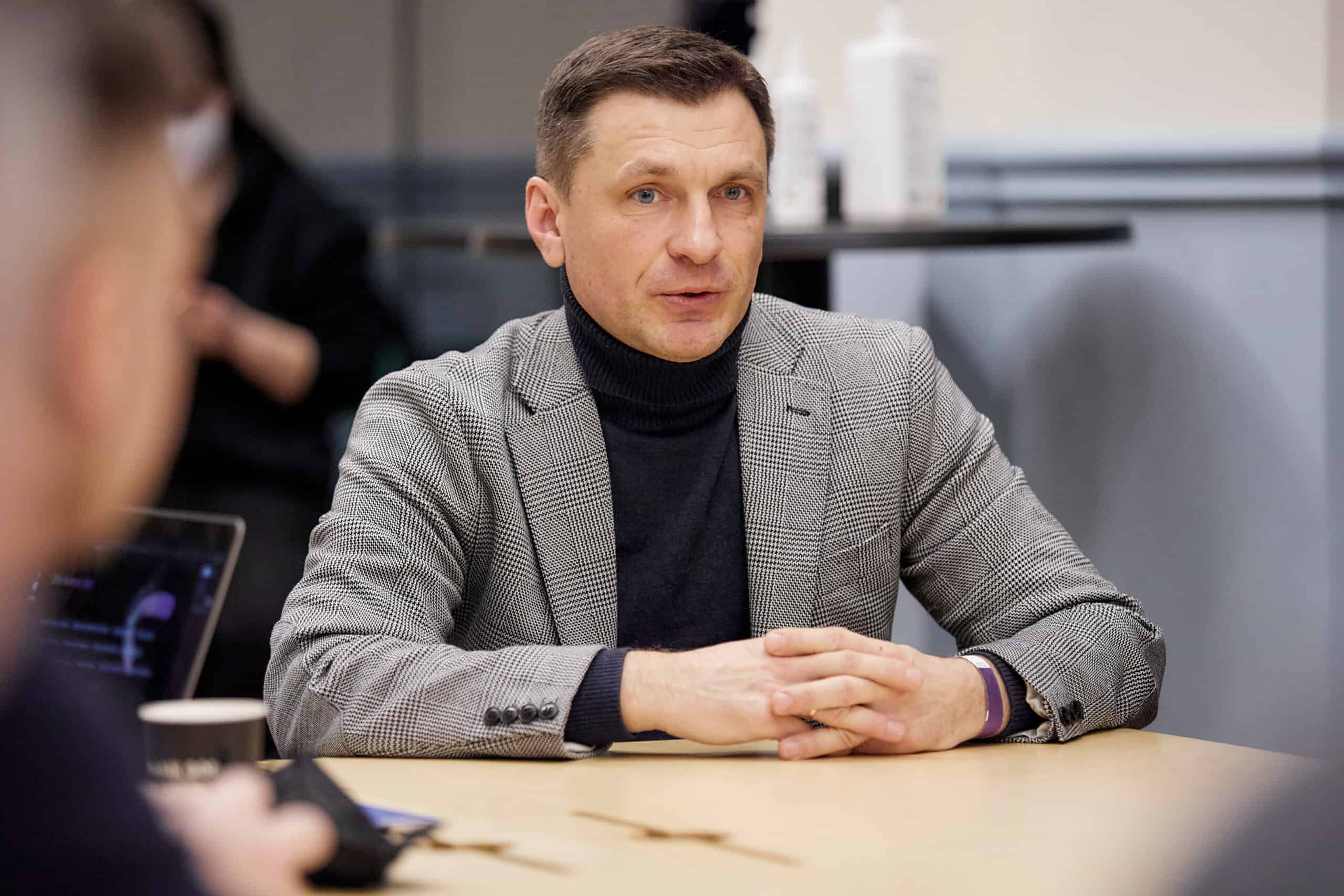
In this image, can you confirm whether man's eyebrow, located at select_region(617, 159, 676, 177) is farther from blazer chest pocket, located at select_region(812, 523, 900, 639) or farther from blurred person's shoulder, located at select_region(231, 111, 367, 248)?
blurred person's shoulder, located at select_region(231, 111, 367, 248)

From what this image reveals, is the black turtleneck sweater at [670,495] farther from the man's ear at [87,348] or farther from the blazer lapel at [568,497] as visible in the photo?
the man's ear at [87,348]

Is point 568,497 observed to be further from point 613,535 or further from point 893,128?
point 893,128

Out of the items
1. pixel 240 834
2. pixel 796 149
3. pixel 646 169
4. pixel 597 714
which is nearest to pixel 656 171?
pixel 646 169

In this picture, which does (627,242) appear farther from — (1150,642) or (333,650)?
(1150,642)


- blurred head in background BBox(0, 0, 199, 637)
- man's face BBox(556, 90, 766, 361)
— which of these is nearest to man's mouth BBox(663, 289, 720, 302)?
man's face BBox(556, 90, 766, 361)

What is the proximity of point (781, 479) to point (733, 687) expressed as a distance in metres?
0.39

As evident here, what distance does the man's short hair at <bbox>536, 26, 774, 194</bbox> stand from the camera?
1607 mm

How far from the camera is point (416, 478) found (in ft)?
5.07

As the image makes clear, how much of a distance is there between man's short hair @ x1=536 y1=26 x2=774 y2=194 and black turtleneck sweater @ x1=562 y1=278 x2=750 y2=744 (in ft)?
0.67

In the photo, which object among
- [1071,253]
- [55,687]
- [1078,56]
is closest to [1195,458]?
[1071,253]

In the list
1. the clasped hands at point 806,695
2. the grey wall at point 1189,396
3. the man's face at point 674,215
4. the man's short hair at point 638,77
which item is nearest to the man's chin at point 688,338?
the man's face at point 674,215

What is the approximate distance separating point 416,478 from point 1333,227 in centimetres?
168

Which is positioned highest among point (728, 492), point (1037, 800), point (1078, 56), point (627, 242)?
point (1078, 56)

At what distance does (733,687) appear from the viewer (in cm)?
130
